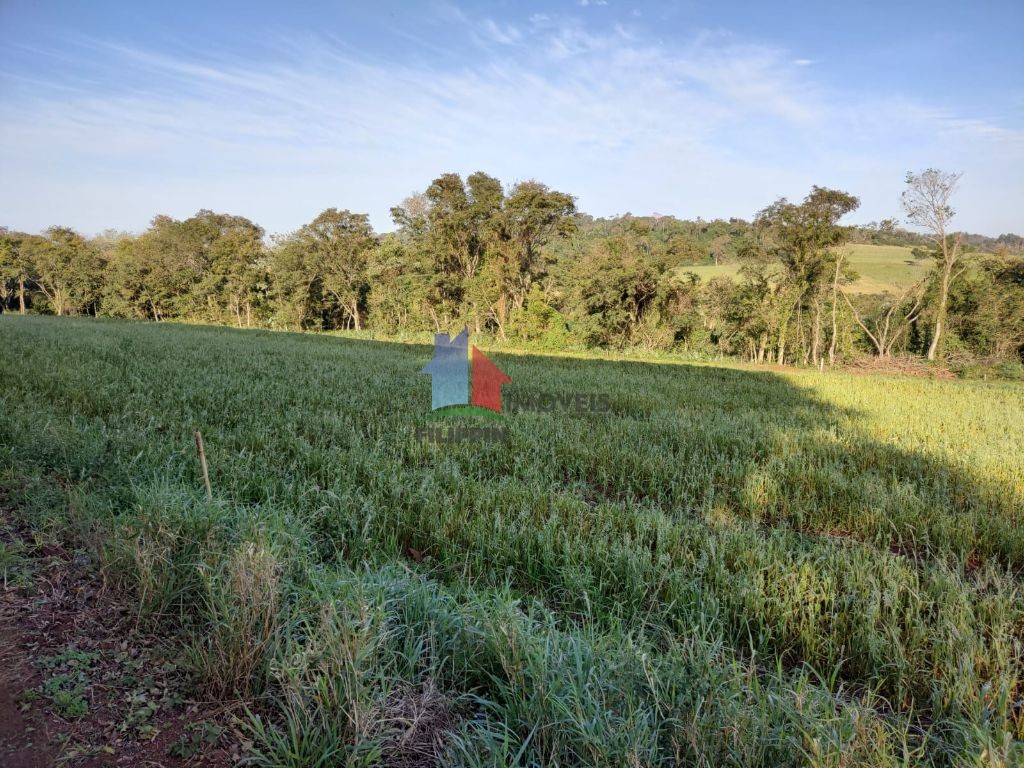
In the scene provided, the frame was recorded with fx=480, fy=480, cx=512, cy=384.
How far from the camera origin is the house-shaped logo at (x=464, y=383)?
8.88 m

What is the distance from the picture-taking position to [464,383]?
1020 centimetres

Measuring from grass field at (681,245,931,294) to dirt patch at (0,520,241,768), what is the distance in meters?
26.5

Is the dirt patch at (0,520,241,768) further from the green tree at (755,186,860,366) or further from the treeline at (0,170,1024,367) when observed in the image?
the green tree at (755,186,860,366)

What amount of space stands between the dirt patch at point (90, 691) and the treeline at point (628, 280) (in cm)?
2306

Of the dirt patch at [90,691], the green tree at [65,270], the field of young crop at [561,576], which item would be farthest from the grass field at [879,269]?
the green tree at [65,270]

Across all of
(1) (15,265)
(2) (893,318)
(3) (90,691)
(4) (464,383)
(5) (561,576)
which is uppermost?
(1) (15,265)

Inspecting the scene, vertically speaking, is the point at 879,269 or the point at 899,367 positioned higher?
the point at 879,269

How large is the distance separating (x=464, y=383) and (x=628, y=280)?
53.2 feet

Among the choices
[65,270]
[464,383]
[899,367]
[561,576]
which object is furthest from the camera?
[65,270]

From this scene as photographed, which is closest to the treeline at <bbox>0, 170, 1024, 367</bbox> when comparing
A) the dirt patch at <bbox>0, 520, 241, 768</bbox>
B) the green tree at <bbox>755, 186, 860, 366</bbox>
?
the green tree at <bbox>755, 186, 860, 366</bbox>

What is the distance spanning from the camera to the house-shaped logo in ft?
29.1

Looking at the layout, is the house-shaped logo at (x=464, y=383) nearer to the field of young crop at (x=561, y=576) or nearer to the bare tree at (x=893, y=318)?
the field of young crop at (x=561, y=576)

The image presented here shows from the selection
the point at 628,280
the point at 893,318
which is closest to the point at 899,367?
the point at 893,318

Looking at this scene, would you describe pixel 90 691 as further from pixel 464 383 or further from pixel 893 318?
pixel 893 318
